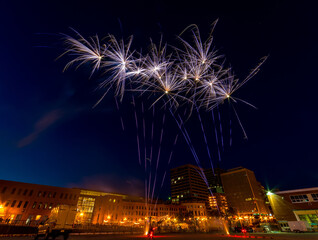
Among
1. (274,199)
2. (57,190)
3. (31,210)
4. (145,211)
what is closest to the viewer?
(274,199)

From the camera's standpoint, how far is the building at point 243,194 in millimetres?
135500

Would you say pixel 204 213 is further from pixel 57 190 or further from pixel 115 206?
pixel 57 190

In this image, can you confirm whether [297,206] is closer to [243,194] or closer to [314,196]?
[314,196]

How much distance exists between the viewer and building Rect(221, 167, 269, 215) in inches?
5335

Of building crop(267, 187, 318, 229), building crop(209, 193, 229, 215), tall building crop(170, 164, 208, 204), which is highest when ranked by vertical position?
tall building crop(170, 164, 208, 204)

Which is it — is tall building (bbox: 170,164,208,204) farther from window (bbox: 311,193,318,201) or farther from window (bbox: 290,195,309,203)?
window (bbox: 311,193,318,201)

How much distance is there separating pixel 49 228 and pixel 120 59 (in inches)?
729

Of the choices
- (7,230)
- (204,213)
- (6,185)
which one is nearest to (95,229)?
(7,230)

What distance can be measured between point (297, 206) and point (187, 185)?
397 feet

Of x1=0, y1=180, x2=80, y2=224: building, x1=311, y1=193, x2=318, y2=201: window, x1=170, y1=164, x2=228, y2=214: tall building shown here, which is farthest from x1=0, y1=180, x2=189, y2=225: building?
x1=170, y1=164, x2=228, y2=214: tall building

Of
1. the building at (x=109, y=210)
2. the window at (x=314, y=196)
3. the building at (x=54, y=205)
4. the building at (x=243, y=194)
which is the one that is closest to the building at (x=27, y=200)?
the building at (x=54, y=205)

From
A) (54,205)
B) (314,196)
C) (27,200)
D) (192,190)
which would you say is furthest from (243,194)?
(27,200)

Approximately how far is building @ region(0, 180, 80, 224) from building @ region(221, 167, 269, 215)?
451 ft

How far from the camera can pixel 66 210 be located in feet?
58.2
